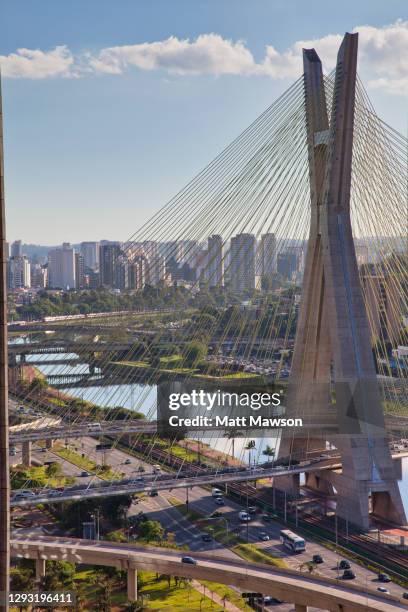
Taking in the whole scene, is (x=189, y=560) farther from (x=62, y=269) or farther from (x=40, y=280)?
(x=62, y=269)

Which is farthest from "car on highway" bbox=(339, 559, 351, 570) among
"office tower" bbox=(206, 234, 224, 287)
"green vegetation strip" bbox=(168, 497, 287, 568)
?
"office tower" bbox=(206, 234, 224, 287)

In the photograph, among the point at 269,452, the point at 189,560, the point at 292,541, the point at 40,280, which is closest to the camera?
the point at 189,560

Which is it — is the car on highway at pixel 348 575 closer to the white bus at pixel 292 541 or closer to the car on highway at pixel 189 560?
the white bus at pixel 292 541

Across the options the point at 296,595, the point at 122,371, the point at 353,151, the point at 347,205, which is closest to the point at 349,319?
the point at 347,205

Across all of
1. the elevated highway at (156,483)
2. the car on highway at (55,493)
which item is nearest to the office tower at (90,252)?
the elevated highway at (156,483)

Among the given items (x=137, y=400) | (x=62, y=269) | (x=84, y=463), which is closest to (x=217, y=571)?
(x=84, y=463)
